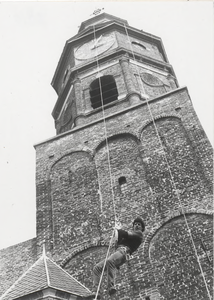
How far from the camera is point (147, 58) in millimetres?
16516

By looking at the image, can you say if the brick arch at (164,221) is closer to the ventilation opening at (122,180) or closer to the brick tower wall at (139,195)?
the brick tower wall at (139,195)

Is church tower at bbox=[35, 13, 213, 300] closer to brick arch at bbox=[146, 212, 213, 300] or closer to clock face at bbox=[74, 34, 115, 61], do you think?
brick arch at bbox=[146, 212, 213, 300]

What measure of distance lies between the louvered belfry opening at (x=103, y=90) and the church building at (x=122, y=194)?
1.8 inches

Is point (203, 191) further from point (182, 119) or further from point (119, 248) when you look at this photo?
point (119, 248)

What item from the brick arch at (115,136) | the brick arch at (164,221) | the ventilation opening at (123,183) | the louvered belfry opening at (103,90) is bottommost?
the brick arch at (164,221)

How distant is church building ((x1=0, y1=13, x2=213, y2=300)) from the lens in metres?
8.98

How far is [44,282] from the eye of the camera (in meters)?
8.30

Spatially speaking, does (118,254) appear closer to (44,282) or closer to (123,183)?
(44,282)

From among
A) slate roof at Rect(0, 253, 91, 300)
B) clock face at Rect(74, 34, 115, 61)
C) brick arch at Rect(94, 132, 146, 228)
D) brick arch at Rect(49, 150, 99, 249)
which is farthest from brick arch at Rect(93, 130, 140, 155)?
clock face at Rect(74, 34, 115, 61)

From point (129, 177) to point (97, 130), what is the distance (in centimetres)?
244

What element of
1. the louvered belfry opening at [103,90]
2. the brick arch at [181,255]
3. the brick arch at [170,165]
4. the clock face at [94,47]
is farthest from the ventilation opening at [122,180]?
the clock face at [94,47]

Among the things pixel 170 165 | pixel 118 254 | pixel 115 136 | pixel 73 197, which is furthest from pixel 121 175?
pixel 118 254

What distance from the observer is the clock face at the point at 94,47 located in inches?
679

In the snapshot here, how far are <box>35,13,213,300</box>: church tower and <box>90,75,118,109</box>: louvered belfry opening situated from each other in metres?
0.04
